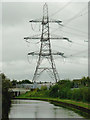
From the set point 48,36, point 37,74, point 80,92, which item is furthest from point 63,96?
point 80,92

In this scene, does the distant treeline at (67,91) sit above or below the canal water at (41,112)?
above

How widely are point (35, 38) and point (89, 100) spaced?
2239 cm

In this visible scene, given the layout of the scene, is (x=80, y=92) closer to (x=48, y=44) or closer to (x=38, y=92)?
(x=48, y=44)

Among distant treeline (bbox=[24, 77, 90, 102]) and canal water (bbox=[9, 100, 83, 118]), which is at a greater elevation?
distant treeline (bbox=[24, 77, 90, 102])

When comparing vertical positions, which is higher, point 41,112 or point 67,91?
point 67,91

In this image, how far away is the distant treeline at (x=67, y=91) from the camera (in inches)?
1899

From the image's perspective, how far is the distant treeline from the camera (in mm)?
48241

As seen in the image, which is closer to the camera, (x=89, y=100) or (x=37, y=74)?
(x=89, y=100)

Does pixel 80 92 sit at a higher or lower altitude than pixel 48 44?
lower

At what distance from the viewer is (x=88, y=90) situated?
4491cm

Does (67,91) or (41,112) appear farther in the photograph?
(67,91)

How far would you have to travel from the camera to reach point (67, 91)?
2586 inches

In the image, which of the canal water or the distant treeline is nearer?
the canal water

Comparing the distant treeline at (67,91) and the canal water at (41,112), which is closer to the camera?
the canal water at (41,112)
